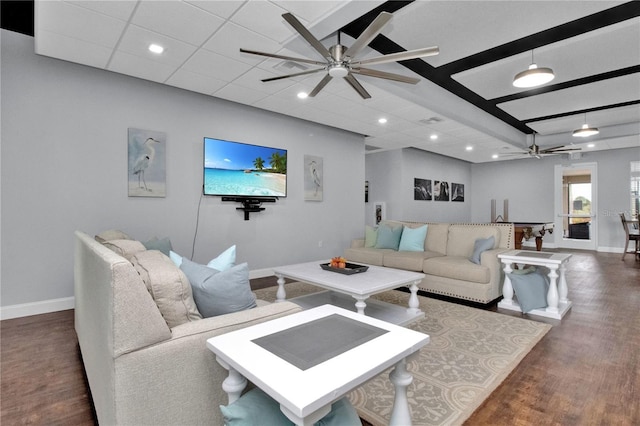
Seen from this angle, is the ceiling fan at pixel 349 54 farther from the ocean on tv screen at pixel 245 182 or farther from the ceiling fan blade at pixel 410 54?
the ocean on tv screen at pixel 245 182

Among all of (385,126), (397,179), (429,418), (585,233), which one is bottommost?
(429,418)

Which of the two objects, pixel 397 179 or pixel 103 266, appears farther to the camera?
pixel 397 179

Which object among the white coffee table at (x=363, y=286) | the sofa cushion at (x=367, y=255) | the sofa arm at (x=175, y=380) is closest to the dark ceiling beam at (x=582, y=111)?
the sofa cushion at (x=367, y=255)

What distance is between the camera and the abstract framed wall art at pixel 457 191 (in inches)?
388

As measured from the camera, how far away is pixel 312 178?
5.76 metres

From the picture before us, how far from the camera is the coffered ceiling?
264 cm

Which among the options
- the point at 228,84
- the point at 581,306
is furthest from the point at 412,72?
the point at 581,306

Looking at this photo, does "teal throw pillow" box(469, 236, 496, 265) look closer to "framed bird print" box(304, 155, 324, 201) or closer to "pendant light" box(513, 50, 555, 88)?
"pendant light" box(513, 50, 555, 88)

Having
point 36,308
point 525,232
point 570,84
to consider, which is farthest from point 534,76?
point 36,308

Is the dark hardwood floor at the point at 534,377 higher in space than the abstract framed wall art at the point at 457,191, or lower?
lower

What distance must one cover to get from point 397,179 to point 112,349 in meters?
7.50

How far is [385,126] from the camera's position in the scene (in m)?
5.82

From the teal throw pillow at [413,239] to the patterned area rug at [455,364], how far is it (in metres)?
1.20

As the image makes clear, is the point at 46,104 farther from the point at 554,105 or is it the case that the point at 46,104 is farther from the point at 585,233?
the point at 585,233
